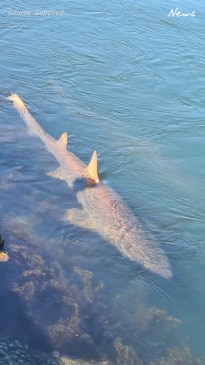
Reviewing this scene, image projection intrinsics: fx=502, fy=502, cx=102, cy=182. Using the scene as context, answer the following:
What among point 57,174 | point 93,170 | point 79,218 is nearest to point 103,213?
point 79,218

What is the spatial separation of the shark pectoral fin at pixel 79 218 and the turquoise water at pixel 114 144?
0.12 m

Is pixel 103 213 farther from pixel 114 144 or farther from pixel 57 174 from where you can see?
pixel 114 144

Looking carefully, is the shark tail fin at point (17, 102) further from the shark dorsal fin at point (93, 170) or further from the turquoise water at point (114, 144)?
the shark dorsal fin at point (93, 170)

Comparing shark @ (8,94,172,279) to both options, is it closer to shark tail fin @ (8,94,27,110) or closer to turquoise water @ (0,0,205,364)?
turquoise water @ (0,0,205,364)

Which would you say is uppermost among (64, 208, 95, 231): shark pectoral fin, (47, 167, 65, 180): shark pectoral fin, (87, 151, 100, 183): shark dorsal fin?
(87, 151, 100, 183): shark dorsal fin

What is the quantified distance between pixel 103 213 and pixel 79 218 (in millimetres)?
421

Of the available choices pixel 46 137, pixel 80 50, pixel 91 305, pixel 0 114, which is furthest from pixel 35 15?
pixel 91 305

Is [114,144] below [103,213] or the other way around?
the other way around

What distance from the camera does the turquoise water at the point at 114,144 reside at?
272 inches

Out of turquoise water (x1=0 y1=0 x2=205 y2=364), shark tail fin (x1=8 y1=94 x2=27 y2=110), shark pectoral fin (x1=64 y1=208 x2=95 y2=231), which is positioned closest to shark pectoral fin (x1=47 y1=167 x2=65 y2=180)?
turquoise water (x1=0 y1=0 x2=205 y2=364)

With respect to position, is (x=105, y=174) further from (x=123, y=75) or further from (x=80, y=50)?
(x=80, y=50)

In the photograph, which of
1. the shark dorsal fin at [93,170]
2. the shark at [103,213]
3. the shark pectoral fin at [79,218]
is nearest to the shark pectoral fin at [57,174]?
the shark at [103,213]

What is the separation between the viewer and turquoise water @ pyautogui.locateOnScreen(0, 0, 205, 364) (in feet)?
22.7

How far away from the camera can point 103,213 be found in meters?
8.25
